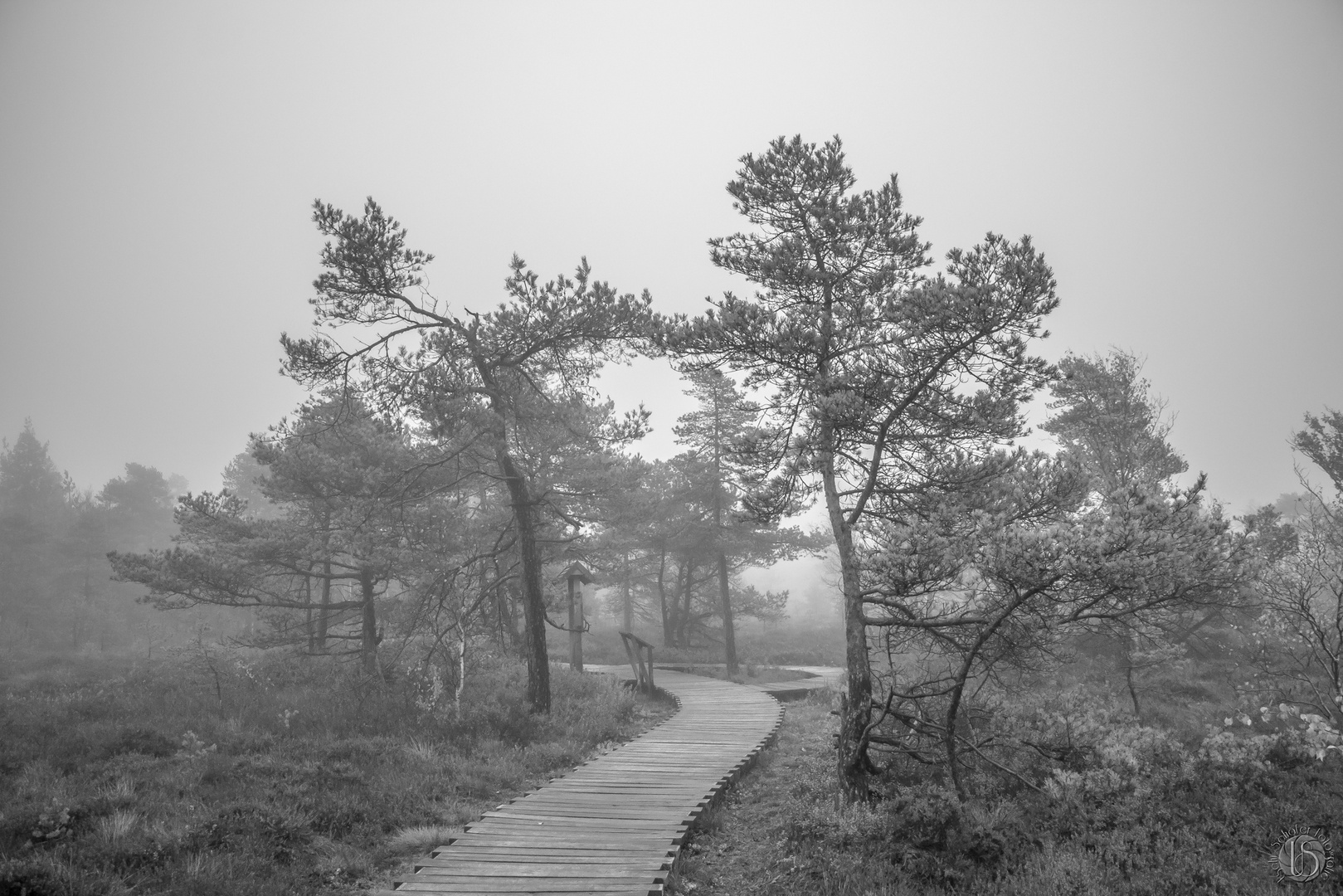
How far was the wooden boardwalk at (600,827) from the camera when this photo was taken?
627 cm

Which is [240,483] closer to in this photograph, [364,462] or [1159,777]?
[364,462]

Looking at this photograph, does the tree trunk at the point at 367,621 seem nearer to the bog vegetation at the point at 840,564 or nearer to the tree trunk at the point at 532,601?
the bog vegetation at the point at 840,564

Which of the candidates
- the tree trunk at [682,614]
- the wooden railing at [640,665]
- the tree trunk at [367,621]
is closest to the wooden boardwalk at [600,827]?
the wooden railing at [640,665]

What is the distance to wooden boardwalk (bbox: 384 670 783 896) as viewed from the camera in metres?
6.27

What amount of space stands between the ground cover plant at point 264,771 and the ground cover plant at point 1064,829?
3.88 m

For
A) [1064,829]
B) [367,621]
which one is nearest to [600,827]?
[1064,829]

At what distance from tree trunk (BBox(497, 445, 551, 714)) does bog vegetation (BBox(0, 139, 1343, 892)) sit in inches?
3.0

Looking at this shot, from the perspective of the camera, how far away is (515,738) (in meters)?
12.7

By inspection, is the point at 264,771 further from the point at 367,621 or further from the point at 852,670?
the point at 367,621

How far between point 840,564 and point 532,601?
6.63 m

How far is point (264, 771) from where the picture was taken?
9.53 m

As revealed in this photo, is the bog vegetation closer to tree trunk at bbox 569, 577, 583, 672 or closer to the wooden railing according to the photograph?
tree trunk at bbox 569, 577, 583, 672

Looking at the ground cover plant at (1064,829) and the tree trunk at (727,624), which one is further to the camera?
the tree trunk at (727,624)

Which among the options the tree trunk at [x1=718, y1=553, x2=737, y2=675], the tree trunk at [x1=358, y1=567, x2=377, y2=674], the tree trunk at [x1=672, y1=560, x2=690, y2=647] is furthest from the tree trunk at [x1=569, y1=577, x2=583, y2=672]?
the tree trunk at [x1=672, y1=560, x2=690, y2=647]
